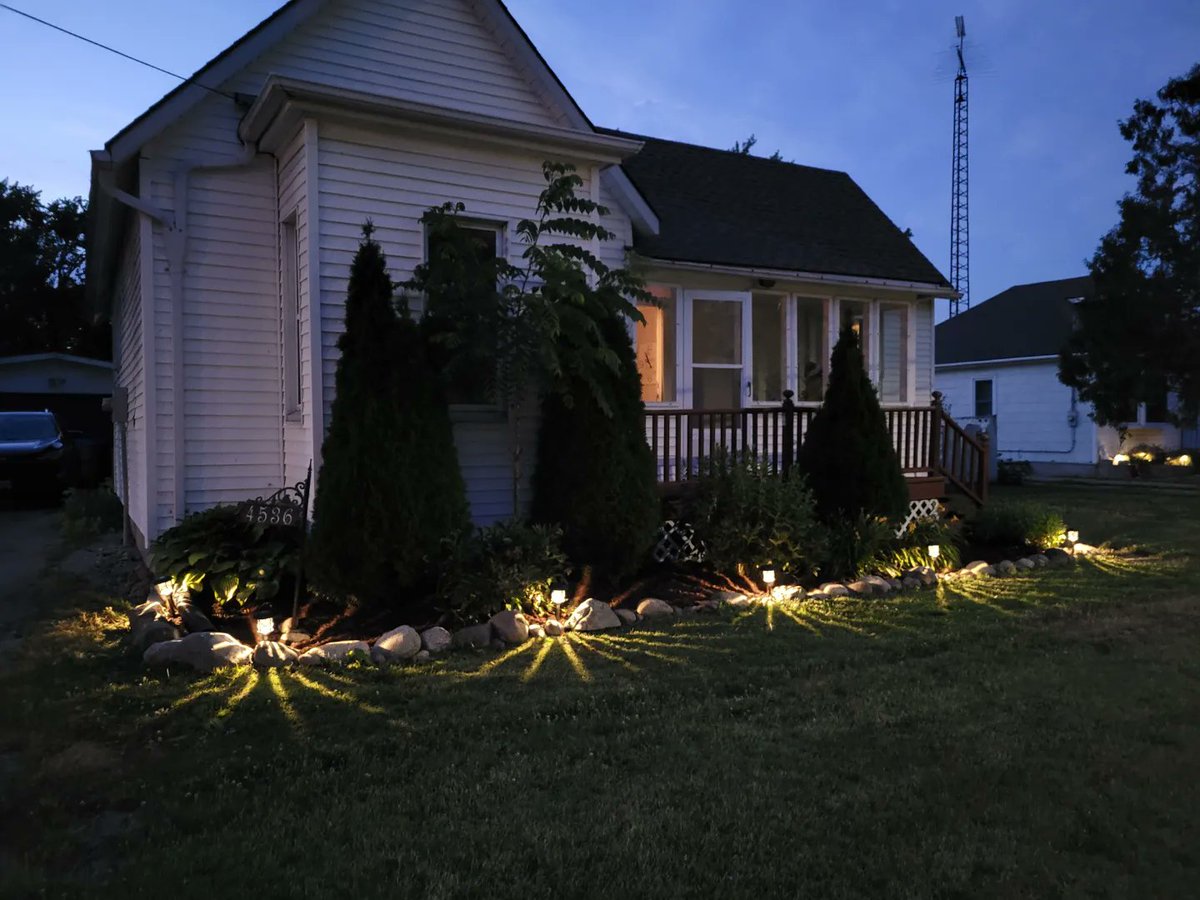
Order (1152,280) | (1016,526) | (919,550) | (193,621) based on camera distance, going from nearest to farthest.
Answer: (193,621) → (919,550) → (1016,526) → (1152,280)

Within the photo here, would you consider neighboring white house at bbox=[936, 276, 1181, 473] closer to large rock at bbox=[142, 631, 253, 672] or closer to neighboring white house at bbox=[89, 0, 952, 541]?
neighboring white house at bbox=[89, 0, 952, 541]

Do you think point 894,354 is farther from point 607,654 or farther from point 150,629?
point 150,629

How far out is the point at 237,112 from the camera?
7996 millimetres

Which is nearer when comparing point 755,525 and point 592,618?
point 592,618

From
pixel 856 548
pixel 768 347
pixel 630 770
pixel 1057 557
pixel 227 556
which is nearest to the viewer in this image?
pixel 630 770

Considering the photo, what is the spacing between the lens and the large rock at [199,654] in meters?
5.31

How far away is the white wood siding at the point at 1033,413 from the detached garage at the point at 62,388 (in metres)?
22.4

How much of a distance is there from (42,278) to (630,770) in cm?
3667

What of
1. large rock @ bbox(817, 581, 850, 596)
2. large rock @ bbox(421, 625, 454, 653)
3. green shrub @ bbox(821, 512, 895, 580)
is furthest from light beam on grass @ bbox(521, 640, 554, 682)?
green shrub @ bbox(821, 512, 895, 580)

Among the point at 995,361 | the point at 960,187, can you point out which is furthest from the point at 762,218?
the point at 960,187

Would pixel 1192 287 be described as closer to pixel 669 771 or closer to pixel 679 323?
pixel 679 323

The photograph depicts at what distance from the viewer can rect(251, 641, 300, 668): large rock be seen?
539cm

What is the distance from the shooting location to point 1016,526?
32.5 ft

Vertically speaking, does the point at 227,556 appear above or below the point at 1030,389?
below
